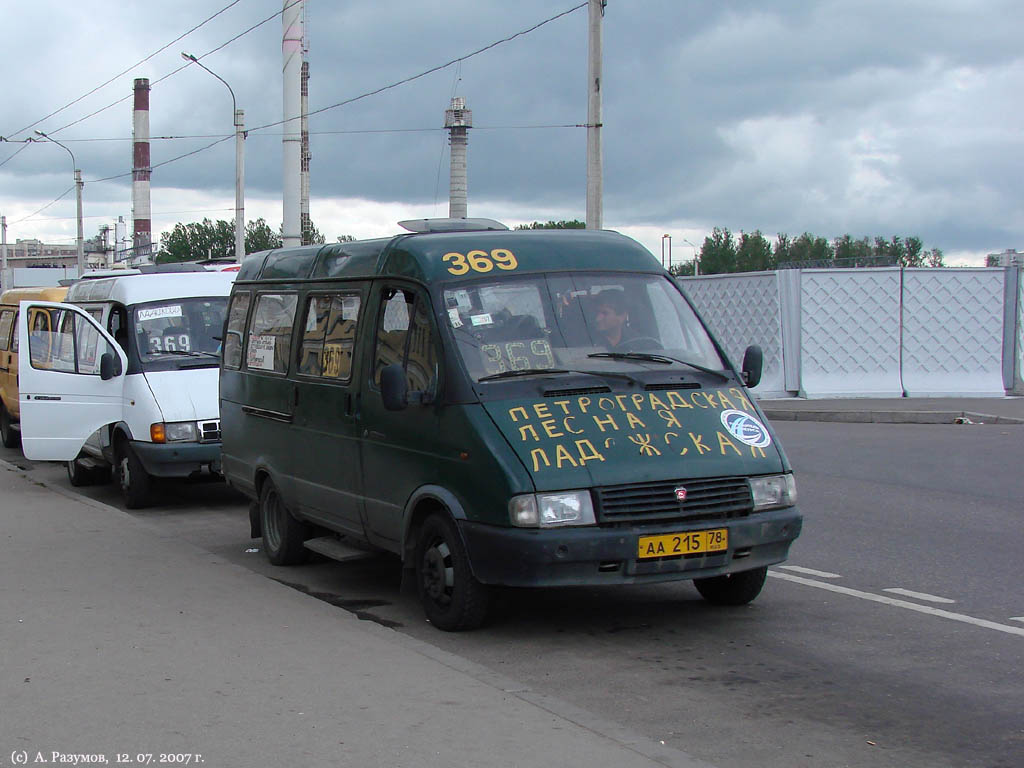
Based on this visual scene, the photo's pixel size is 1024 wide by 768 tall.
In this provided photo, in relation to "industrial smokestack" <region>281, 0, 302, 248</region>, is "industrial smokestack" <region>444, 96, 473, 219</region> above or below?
above

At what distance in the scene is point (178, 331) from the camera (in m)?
13.2

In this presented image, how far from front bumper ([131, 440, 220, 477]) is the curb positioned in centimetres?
1004

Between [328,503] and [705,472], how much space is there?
9.20ft

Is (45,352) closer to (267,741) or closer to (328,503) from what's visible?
(328,503)

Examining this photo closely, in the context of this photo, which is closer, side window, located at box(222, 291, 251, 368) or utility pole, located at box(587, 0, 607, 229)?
side window, located at box(222, 291, 251, 368)

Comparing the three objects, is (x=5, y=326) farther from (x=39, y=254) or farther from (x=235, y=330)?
(x=39, y=254)

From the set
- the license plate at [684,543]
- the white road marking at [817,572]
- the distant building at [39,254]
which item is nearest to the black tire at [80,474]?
the white road marking at [817,572]

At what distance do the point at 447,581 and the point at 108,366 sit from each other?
22.5ft

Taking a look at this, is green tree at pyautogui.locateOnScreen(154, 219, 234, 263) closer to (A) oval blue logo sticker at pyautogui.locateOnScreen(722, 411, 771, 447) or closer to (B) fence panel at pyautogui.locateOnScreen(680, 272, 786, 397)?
(B) fence panel at pyautogui.locateOnScreen(680, 272, 786, 397)

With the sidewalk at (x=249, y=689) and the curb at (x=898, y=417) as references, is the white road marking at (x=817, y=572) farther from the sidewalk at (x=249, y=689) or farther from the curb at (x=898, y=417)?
the curb at (x=898, y=417)

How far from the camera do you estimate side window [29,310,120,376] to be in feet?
42.4

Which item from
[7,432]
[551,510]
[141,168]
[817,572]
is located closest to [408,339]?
[551,510]

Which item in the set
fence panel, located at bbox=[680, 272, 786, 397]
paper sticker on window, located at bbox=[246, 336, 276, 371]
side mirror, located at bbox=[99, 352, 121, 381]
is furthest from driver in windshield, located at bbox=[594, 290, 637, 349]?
fence panel, located at bbox=[680, 272, 786, 397]

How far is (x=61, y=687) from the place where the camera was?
554cm
